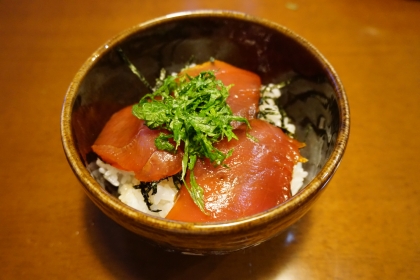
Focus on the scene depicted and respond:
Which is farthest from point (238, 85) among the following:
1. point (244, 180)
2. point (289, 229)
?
point (289, 229)

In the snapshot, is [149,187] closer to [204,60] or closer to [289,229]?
[289,229]

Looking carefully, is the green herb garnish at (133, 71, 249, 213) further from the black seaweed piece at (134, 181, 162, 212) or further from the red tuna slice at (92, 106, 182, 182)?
the black seaweed piece at (134, 181, 162, 212)

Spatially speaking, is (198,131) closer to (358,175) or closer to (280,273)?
(280,273)

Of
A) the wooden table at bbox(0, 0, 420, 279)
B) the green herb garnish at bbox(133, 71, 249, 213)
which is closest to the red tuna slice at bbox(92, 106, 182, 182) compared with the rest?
the green herb garnish at bbox(133, 71, 249, 213)

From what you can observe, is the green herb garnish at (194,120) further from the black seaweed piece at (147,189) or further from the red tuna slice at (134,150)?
the black seaweed piece at (147,189)

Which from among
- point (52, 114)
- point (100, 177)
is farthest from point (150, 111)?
point (52, 114)

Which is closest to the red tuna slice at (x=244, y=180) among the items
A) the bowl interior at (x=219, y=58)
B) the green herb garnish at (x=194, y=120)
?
the green herb garnish at (x=194, y=120)
